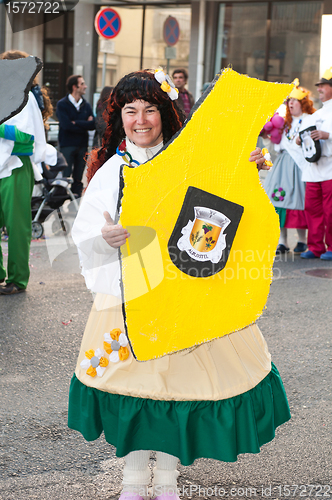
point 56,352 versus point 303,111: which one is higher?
point 303,111

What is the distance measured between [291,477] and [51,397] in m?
1.44

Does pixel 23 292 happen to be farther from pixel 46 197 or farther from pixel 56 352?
pixel 46 197

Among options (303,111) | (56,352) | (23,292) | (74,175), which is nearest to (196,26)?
(74,175)

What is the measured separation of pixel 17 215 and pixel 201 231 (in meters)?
3.64

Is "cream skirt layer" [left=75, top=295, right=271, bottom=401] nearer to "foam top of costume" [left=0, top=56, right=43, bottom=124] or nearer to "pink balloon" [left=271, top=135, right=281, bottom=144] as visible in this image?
"foam top of costume" [left=0, top=56, right=43, bottom=124]

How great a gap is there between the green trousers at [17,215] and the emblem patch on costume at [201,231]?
3544 mm

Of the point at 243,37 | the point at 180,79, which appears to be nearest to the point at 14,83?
the point at 180,79

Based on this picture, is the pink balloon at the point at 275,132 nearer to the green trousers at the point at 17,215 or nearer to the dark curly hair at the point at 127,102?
the green trousers at the point at 17,215

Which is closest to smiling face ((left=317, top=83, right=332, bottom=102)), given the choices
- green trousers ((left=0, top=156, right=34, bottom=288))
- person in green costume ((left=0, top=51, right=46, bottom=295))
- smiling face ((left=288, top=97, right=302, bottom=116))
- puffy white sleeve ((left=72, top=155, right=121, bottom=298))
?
smiling face ((left=288, top=97, right=302, bottom=116))

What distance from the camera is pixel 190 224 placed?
2.08 meters

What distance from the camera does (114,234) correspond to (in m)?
2.07

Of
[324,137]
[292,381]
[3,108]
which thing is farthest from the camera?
[324,137]

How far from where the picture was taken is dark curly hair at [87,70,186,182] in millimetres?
2371

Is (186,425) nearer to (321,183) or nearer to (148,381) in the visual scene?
(148,381)
